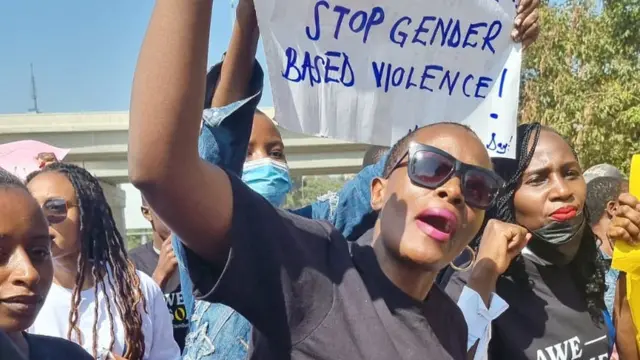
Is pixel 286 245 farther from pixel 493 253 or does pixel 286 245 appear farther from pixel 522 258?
pixel 522 258

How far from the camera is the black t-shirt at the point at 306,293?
1.61 m

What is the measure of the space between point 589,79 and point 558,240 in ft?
33.0

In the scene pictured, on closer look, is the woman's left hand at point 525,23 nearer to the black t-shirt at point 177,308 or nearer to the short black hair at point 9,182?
the short black hair at point 9,182

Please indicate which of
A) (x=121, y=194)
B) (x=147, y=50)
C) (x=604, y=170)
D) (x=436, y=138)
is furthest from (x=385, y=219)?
(x=121, y=194)

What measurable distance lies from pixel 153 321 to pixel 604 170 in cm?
365

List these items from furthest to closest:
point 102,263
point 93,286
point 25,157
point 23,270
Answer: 1. point 25,157
2. point 102,263
3. point 93,286
4. point 23,270

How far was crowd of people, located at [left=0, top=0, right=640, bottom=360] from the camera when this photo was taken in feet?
5.01

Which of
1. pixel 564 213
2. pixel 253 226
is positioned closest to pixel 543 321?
pixel 564 213

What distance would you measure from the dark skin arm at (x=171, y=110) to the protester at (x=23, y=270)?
95cm

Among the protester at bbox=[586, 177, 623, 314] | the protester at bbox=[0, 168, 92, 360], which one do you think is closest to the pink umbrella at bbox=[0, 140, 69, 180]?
the protester at bbox=[0, 168, 92, 360]

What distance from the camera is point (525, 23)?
295 cm

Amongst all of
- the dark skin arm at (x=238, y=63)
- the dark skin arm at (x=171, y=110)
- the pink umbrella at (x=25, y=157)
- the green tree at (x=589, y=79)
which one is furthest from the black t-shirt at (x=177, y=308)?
the green tree at (x=589, y=79)

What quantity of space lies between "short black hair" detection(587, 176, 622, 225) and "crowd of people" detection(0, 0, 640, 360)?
49.5 inches

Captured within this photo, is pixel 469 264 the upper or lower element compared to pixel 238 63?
lower
